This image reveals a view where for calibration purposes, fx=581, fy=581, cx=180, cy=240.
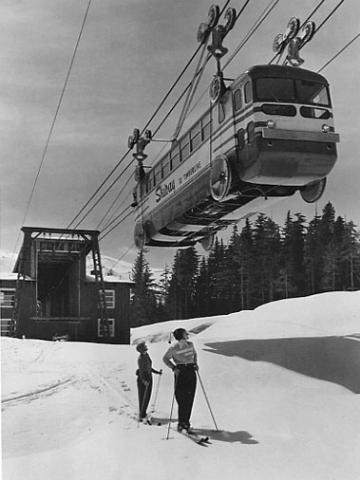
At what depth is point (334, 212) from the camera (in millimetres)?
8148

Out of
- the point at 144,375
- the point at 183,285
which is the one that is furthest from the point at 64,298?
the point at 144,375

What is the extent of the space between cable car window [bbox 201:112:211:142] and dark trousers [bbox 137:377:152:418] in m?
3.93

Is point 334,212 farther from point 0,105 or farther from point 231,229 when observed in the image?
point 0,105

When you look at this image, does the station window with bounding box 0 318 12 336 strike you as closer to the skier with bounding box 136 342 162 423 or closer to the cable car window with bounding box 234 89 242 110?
the skier with bounding box 136 342 162 423

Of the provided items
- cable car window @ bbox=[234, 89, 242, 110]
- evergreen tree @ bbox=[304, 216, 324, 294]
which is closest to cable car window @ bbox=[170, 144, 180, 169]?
cable car window @ bbox=[234, 89, 242, 110]

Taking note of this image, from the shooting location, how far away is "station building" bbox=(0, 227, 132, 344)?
43.7ft

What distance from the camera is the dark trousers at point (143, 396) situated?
6.93 metres

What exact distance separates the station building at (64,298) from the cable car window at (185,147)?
303 centimetres

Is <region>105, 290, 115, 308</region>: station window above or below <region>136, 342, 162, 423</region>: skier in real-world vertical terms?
above

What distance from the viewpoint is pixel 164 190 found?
11.2 meters

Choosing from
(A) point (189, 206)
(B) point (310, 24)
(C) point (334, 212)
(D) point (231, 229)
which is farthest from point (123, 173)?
(B) point (310, 24)

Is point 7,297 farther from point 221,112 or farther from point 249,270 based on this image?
point 221,112

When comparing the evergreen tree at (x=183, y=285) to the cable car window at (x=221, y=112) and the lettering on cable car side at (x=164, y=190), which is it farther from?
the cable car window at (x=221, y=112)

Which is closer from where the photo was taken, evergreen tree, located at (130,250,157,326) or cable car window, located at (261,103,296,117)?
cable car window, located at (261,103,296,117)
